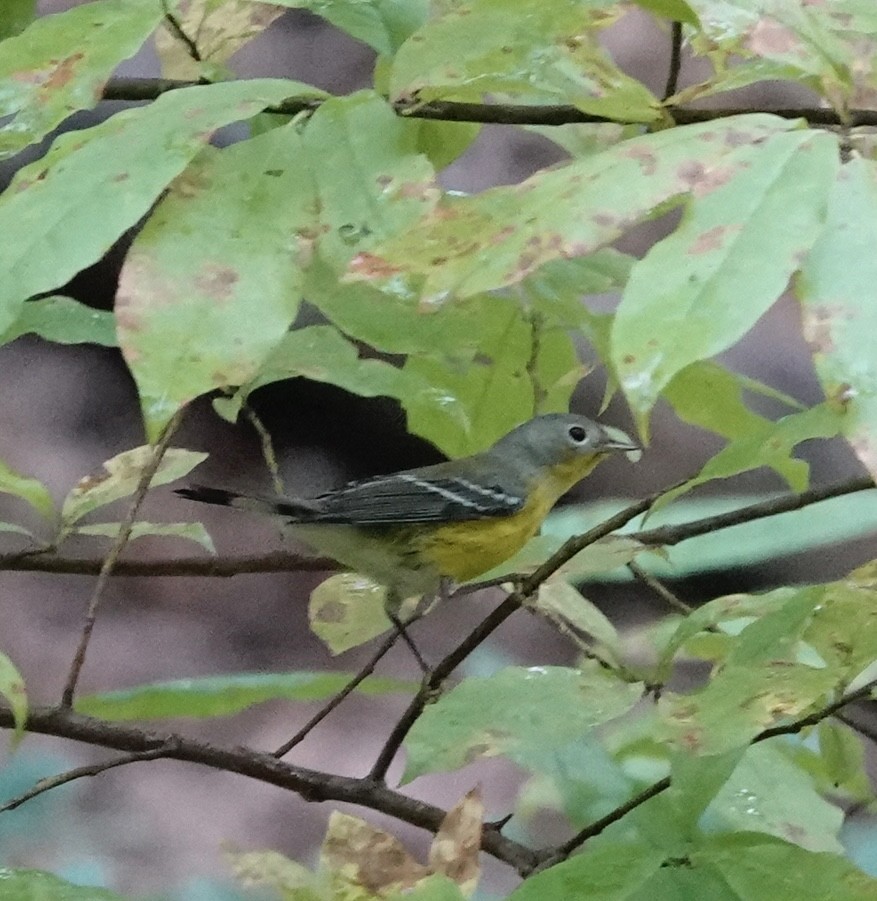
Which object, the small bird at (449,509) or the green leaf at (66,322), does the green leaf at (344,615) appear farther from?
the green leaf at (66,322)

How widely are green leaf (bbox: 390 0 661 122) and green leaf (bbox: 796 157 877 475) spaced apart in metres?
0.12

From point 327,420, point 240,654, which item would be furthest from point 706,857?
point 327,420

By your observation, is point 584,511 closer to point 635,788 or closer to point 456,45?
point 635,788

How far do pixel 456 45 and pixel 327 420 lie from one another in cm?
164

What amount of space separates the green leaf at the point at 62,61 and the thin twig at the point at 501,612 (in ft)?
1.04

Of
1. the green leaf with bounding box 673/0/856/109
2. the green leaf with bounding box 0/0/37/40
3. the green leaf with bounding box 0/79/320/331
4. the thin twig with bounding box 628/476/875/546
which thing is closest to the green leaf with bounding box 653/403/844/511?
the thin twig with bounding box 628/476/875/546

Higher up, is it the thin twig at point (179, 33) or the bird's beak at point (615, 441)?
the thin twig at point (179, 33)

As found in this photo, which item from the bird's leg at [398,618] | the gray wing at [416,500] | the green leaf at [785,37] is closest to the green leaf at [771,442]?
the green leaf at [785,37]

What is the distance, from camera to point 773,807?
2.23ft

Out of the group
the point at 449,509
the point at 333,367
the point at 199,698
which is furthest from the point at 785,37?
the point at 199,698

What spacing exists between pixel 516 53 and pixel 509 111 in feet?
0.26

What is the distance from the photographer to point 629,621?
2062mm

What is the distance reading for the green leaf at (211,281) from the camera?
38cm

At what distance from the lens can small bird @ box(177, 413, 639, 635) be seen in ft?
3.67
